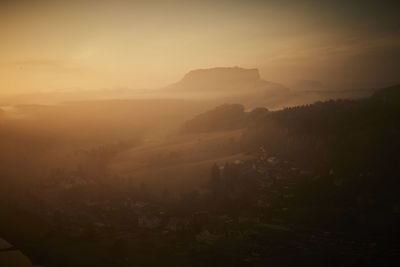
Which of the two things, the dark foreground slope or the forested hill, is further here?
the forested hill

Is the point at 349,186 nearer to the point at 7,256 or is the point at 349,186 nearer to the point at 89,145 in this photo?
the point at 7,256

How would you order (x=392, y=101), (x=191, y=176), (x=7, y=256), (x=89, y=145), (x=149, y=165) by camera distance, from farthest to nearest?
(x=89, y=145)
(x=392, y=101)
(x=149, y=165)
(x=191, y=176)
(x=7, y=256)

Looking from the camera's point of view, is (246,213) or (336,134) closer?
(246,213)

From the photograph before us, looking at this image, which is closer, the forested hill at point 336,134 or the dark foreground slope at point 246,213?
the dark foreground slope at point 246,213

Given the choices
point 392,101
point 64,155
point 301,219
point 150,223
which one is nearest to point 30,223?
point 150,223

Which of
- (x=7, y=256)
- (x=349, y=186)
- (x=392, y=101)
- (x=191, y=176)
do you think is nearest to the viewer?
(x=7, y=256)

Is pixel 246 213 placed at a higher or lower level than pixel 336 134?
lower

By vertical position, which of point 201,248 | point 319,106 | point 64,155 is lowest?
point 201,248

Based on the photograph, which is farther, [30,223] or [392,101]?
[392,101]

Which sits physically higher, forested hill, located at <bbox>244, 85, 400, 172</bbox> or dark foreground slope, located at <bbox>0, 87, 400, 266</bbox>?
forested hill, located at <bbox>244, 85, 400, 172</bbox>

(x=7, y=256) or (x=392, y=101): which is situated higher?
(x=392, y=101)

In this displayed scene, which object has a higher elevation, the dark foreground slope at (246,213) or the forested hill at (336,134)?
the forested hill at (336,134)
